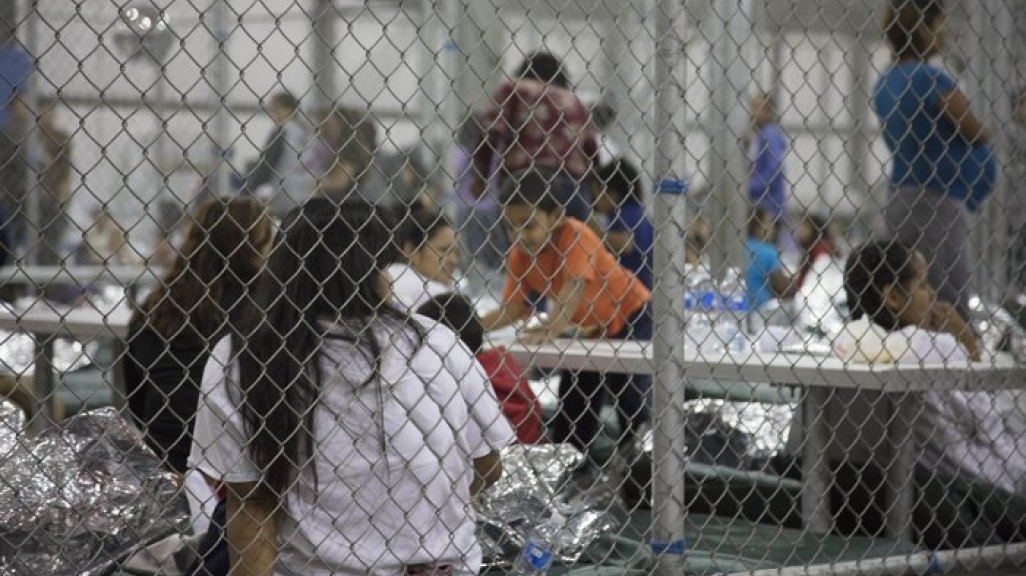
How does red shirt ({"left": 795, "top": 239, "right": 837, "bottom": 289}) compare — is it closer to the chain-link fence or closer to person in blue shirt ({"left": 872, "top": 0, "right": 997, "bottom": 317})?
the chain-link fence

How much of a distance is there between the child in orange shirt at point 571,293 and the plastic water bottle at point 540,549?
2.48 feet

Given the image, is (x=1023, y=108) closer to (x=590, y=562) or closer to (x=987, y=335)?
(x=987, y=335)

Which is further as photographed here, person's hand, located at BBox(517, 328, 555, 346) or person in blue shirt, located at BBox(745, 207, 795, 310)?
person in blue shirt, located at BBox(745, 207, 795, 310)

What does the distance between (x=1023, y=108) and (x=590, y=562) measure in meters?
3.80

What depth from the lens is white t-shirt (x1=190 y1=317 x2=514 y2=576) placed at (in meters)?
3.35

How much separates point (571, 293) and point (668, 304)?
154cm

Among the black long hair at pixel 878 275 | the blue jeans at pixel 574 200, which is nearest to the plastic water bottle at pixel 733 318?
the black long hair at pixel 878 275

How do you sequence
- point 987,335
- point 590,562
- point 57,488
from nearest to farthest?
point 57,488 < point 590,562 < point 987,335

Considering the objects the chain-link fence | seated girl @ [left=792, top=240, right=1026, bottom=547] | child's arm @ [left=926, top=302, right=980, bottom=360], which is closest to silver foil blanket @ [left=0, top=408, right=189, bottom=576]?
the chain-link fence

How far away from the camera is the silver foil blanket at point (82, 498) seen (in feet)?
12.6

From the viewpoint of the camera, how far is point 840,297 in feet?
27.3

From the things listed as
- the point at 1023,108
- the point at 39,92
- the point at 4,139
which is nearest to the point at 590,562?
the point at 1023,108

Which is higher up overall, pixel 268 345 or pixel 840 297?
pixel 268 345

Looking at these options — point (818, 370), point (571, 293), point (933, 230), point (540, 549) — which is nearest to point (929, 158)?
point (933, 230)
